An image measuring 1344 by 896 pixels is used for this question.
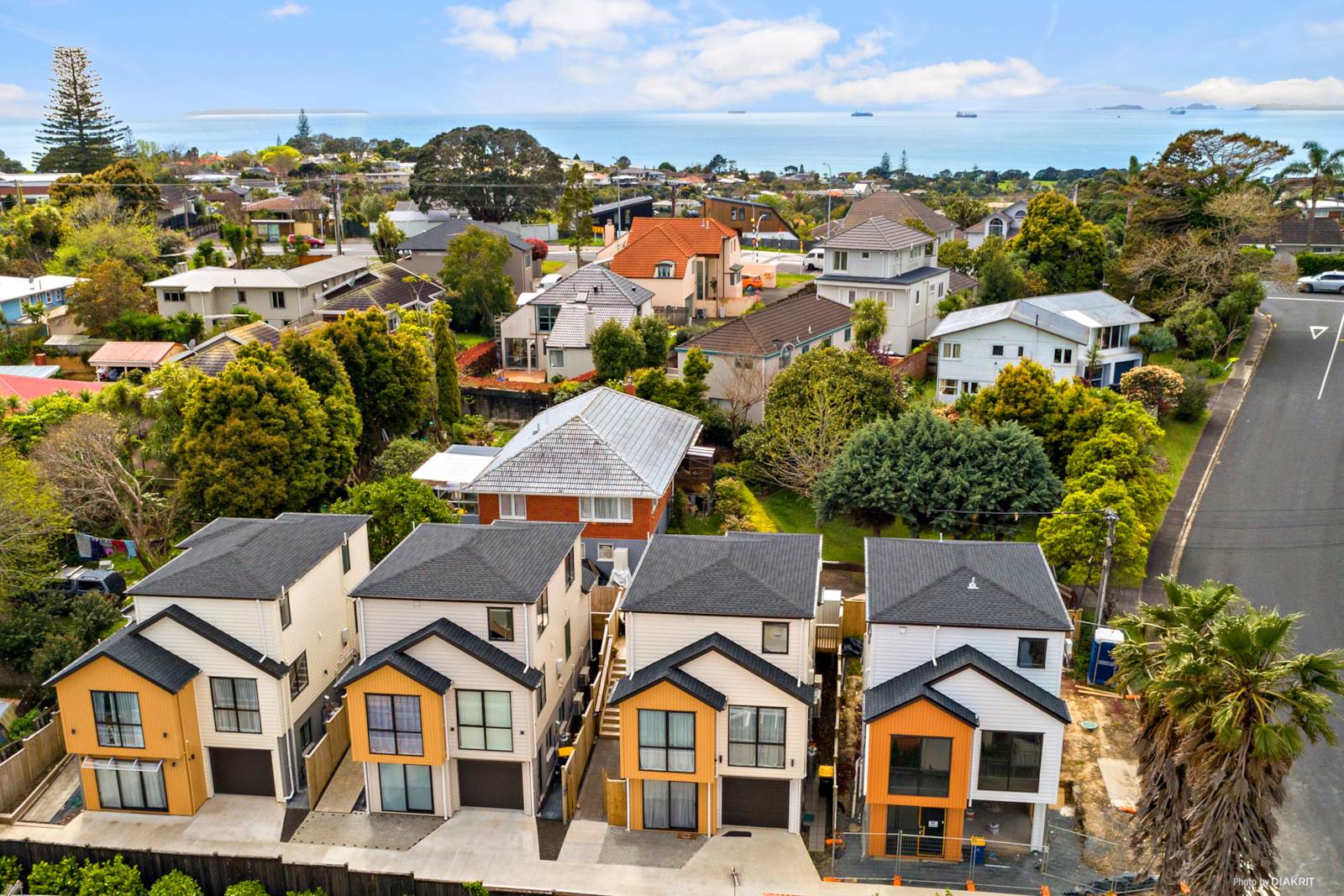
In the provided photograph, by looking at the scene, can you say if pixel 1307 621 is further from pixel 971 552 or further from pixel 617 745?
pixel 617 745

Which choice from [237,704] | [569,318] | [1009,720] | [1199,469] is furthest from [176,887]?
[569,318]

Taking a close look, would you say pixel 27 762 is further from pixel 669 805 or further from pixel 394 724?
pixel 669 805

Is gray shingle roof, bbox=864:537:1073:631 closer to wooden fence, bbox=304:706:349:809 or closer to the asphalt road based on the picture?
the asphalt road

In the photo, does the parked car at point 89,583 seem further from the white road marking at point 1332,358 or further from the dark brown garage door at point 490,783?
the white road marking at point 1332,358

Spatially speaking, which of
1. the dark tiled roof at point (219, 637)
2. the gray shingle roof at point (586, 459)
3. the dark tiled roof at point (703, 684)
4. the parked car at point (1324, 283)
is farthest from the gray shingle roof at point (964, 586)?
the parked car at point (1324, 283)

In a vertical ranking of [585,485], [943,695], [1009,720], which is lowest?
[1009,720]

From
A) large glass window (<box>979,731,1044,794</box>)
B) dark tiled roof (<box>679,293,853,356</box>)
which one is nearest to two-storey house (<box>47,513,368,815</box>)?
large glass window (<box>979,731,1044,794</box>)

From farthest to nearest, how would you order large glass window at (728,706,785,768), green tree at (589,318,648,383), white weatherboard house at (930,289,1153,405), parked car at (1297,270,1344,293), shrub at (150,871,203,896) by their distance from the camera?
parked car at (1297,270,1344,293)
green tree at (589,318,648,383)
white weatherboard house at (930,289,1153,405)
large glass window at (728,706,785,768)
shrub at (150,871,203,896)
